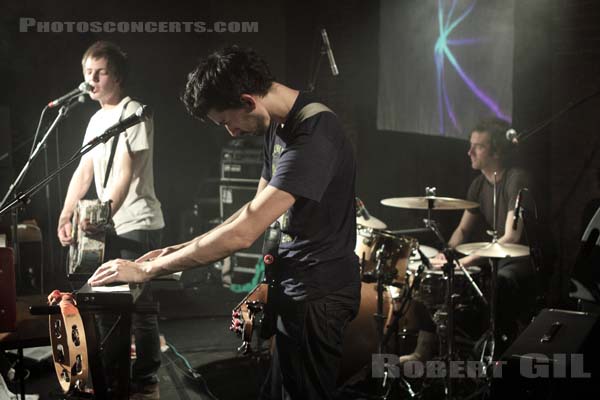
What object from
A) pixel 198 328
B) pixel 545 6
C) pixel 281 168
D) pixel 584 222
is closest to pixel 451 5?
pixel 545 6

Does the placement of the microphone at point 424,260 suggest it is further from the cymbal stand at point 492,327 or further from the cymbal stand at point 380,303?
the cymbal stand at point 492,327

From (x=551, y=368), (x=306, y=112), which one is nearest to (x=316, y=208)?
(x=306, y=112)

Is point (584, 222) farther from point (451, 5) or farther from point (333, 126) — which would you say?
point (333, 126)

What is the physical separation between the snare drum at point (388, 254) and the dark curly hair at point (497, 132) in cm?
106

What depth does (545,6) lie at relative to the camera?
5.13 meters

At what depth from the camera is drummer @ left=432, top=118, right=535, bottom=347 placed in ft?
15.9

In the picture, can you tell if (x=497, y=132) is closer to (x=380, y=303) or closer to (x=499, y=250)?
(x=499, y=250)

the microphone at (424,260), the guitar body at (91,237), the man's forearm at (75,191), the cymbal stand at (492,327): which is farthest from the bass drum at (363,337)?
the man's forearm at (75,191)

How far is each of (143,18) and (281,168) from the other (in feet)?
13.1

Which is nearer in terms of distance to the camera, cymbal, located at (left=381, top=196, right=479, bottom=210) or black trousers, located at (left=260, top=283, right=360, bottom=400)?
black trousers, located at (left=260, top=283, right=360, bottom=400)

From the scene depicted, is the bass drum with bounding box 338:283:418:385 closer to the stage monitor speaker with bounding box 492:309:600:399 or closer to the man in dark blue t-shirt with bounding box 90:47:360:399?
the stage monitor speaker with bounding box 492:309:600:399

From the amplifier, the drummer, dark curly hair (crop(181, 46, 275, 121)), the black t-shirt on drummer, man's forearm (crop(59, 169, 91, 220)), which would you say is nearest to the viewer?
the black t-shirt on drummer

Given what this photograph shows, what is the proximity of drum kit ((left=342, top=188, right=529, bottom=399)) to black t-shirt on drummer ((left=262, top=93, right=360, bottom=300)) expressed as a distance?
1.80 m

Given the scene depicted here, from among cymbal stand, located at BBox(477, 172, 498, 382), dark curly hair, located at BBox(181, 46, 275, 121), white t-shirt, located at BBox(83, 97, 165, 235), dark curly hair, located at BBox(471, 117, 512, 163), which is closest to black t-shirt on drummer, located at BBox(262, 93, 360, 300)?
dark curly hair, located at BBox(181, 46, 275, 121)
